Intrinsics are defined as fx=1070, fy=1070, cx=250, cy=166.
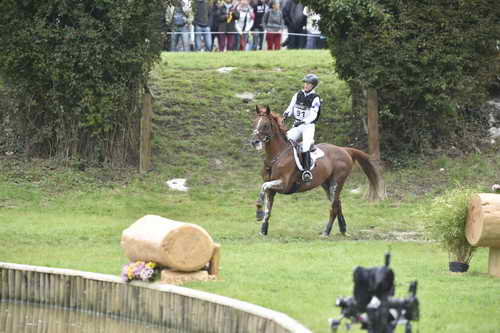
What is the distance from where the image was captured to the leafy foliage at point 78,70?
2366 cm

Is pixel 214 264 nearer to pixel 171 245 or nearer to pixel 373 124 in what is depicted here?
pixel 171 245

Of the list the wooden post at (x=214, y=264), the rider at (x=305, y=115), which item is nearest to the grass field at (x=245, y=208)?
the wooden post at (x=214, y=264)

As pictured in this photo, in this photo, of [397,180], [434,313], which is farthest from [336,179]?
[434,313]

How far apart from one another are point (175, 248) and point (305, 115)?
22.7ft

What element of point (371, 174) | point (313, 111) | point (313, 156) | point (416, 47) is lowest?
point (371, 174)

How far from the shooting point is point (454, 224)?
14.9 meters

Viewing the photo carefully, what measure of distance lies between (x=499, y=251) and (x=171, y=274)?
4601 millimetres

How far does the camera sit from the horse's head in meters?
18.7

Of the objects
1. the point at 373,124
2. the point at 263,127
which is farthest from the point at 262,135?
the point at 373,124

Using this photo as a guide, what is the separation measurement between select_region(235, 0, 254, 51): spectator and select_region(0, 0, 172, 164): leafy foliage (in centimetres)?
1080

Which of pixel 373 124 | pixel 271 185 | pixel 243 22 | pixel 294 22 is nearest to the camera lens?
pixel 271 185

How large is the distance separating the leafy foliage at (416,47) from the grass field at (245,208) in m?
1.65

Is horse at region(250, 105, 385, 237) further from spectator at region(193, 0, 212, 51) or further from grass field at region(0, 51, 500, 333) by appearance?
spectator at region(193, 0, 212, 51)

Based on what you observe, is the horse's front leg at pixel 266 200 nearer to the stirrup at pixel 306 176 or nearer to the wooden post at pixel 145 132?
the stirrup at pixel 306 176
